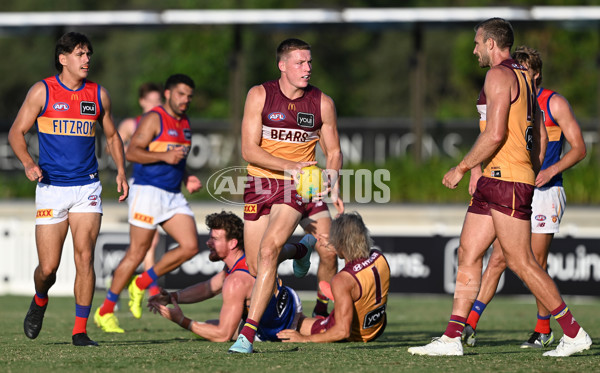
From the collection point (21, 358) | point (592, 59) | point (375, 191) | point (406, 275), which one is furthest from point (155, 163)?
point (592, 59)

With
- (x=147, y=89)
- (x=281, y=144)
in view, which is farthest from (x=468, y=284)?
(x=147, y=89)

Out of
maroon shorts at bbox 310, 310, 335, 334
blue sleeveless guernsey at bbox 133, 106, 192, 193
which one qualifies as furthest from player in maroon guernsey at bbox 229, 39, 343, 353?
blue sleeveless guernsey at bbox 133, 106, 192, 193

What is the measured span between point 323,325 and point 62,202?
248cm

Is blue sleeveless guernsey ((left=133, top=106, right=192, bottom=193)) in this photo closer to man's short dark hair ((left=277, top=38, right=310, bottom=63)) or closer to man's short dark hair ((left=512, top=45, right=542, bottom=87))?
man's short dark hair ((left=277, top=38, right=310, bottom=63))

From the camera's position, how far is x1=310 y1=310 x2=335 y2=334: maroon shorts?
8.60 metres

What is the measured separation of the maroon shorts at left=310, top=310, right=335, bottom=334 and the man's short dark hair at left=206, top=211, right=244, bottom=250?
97cm

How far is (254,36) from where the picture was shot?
40.6 m

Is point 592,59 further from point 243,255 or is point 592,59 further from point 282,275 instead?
point 243,255

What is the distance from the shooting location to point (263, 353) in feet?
24.6

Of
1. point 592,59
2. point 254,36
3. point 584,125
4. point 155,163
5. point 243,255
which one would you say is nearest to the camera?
point 243,255

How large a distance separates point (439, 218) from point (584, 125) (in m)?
7.02

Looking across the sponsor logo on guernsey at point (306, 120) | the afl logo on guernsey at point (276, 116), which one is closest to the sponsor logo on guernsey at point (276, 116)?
the afl logo on guernsey at point (276, 116)

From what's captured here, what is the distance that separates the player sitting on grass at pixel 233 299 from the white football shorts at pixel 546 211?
196cm

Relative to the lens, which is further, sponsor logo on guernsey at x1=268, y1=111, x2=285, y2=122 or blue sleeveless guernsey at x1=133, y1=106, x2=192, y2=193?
blue sleeveless guernsey at x1=133, y1=106, x2=192, y2=193
